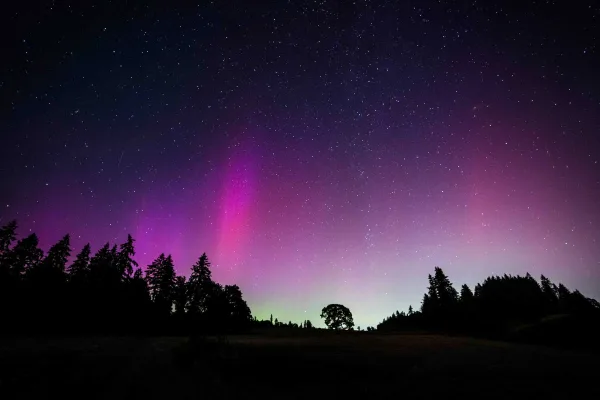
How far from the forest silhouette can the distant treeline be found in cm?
16

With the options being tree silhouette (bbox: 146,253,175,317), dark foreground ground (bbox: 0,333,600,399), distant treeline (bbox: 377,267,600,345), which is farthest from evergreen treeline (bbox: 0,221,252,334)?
distant treeline (bbox: 377,267,600,345)

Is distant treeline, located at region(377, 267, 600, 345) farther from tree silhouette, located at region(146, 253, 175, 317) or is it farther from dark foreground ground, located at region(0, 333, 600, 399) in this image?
tree silhouette, located at region(146, 253, 175, 317)

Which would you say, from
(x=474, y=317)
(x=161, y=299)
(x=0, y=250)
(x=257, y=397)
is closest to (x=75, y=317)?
(x=161, y=299)

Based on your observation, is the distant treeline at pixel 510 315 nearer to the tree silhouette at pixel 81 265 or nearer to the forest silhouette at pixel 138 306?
the forest silhouette at pixel 138 306

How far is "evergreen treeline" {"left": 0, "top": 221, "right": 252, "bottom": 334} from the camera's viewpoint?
36.4m

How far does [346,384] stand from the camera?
1133cm

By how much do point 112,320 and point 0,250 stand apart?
26.1 metres

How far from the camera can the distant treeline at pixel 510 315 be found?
3253 cm

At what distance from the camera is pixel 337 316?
97812 mm

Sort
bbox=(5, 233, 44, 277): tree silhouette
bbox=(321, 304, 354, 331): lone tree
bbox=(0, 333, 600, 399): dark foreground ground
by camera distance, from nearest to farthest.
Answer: bbox=(0, 333, 600, 399): dark foreground ground
bbox=(5, 233, 44, 277): tree silhouette
bbox=(321, 304, 354, 331): lone tree

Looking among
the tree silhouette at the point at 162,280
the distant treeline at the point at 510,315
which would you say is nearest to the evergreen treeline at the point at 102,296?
the tree silhouette at the point at 162,280

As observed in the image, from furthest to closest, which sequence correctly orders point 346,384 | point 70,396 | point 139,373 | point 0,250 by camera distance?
1. point 0,250
2. point 139,373
3. point 346,384
4. point 70,396

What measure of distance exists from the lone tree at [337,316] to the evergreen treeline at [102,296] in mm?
37714

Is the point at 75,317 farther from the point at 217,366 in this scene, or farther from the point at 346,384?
the point at 346,384
